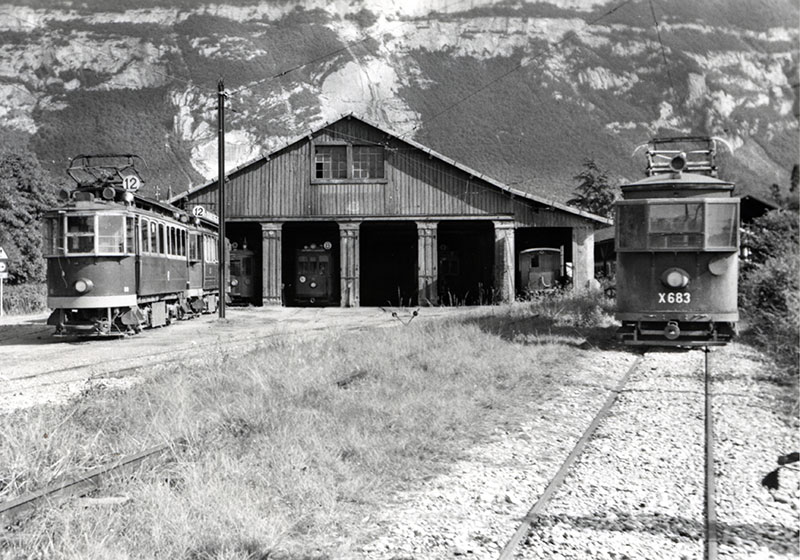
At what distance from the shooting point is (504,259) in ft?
96.7

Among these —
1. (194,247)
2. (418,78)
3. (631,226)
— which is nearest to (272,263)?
(194,247)

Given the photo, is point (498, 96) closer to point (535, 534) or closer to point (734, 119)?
point (734, 119)

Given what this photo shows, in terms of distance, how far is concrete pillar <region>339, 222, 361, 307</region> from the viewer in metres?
29.8

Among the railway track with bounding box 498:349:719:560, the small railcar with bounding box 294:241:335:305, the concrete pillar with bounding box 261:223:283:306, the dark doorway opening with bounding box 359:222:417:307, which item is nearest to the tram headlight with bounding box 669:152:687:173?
the railway track with bounding box 498:349:719:560

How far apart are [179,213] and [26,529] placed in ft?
52.5

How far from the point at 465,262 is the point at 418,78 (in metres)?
112

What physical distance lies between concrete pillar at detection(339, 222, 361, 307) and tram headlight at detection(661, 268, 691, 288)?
59.2 feet

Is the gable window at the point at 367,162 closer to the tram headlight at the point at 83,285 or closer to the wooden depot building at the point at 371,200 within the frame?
the wooden depot building at the point at 371,200

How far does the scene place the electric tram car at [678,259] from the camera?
501 inches

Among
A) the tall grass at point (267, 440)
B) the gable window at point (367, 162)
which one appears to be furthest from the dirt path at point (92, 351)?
the gable window at point (367, 162)

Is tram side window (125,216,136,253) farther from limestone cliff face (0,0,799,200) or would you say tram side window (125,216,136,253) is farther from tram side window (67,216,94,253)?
limestone cliff face (0,0,799,200)

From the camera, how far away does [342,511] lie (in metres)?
4.82

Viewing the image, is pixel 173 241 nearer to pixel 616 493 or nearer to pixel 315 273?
pixel 315 273

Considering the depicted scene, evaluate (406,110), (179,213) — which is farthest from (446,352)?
(406,110)
